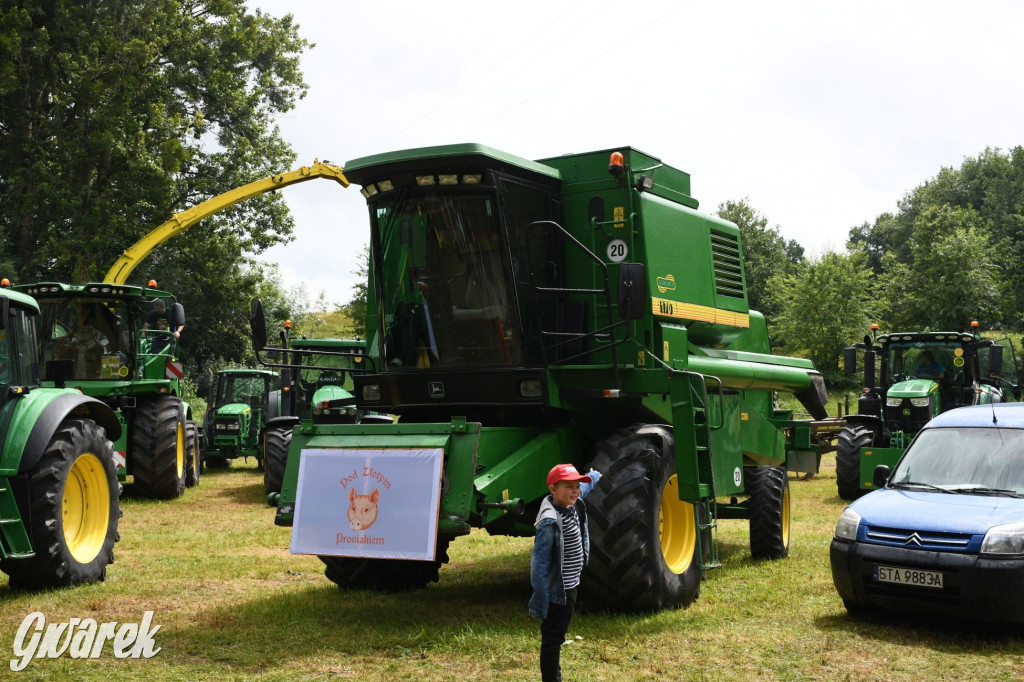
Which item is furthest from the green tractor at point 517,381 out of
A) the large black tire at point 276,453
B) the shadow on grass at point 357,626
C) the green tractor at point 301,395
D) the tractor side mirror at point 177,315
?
the tractor side mirror at point 177,315

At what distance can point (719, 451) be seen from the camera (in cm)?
988

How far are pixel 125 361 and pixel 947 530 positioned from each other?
13.1m

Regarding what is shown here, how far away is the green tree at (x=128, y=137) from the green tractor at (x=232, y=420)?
6.65 meters

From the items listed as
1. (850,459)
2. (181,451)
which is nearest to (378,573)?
(181,451)

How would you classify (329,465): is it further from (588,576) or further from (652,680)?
(652,680)

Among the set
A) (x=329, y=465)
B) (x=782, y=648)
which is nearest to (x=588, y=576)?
(x=782, y=648)

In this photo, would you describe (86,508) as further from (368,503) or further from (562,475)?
(562,475)

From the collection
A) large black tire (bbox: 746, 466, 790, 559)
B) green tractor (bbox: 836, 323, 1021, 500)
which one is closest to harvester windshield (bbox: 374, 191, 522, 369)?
large black tire (bbox: 746, 466, 790, 559)

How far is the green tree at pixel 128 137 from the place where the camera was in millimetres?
28938

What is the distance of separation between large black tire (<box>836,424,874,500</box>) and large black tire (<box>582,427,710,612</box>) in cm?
978

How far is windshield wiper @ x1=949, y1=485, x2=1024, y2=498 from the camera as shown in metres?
7.76

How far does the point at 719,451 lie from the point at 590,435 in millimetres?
1469

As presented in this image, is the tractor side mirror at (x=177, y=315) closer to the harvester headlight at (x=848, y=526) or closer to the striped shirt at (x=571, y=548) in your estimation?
the harvester headlight at (x=848, y=526)

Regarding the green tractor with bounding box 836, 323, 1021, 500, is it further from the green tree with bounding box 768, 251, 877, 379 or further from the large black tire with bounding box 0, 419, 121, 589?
the green tree with bounding box 768, 251, 877, 379
